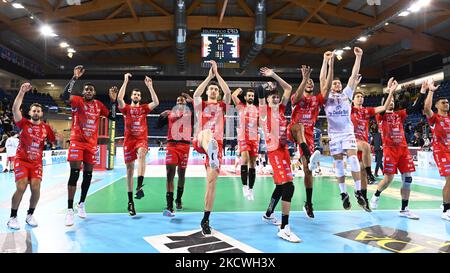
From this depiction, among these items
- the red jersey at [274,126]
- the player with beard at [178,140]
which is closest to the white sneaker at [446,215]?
the red jersey at [274,126]

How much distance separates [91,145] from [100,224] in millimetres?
1290

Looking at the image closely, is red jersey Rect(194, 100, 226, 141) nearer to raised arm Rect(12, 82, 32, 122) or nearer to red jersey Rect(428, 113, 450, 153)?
raised arm Rect(12, 82, 32, 122)

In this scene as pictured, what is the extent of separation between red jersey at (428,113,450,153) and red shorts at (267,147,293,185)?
315 centimetres

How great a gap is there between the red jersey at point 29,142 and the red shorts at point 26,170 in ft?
0.18

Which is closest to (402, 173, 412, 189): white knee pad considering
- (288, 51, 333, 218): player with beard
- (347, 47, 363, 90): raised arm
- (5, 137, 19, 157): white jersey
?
(288, 51, 333, 218): player with beard

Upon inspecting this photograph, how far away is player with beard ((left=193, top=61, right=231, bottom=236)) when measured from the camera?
4.25 meters

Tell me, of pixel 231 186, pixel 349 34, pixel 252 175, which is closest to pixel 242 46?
pixel 349 34

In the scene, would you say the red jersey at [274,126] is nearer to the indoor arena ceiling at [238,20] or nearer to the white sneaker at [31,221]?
the white sneaker at [31,221]

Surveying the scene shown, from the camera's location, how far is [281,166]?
4199mm

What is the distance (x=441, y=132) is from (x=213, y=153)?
414 centimetres

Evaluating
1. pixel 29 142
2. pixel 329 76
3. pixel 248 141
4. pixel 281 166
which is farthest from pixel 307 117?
pixel 29 142

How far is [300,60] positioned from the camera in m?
31.5

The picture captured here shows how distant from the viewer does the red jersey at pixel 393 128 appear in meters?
Answer: 5.71
